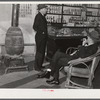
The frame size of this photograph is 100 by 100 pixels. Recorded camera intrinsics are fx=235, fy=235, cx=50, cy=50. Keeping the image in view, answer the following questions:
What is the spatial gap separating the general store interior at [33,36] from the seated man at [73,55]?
0.06 meters

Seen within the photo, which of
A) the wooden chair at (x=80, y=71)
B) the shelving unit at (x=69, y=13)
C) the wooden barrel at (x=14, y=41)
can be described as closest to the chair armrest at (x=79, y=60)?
the wooden chair at (x=80, y=71)

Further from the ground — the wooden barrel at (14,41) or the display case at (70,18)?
Result: the display case at (70,18)

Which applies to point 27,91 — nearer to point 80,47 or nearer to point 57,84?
point 57,84

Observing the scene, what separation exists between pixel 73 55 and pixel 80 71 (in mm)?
219

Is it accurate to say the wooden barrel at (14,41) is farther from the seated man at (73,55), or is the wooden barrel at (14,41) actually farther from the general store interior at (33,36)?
the seated man at (73,55)

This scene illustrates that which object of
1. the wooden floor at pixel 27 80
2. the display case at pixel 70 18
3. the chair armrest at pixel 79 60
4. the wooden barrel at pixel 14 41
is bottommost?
the wooden floor at pixel 27 80

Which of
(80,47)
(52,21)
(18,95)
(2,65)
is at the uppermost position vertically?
(52,21)

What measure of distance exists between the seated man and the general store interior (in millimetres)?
63

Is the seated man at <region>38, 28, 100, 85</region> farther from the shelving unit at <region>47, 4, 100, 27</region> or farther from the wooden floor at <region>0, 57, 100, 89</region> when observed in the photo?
the shelving unit at <region>47, 4, 100, 27</region>

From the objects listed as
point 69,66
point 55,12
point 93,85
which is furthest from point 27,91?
point 55,12

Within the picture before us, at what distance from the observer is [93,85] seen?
115 inches

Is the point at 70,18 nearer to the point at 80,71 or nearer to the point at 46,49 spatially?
the point at 46,49

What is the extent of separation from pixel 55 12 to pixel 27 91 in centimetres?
119

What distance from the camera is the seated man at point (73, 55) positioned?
9.37 feet
